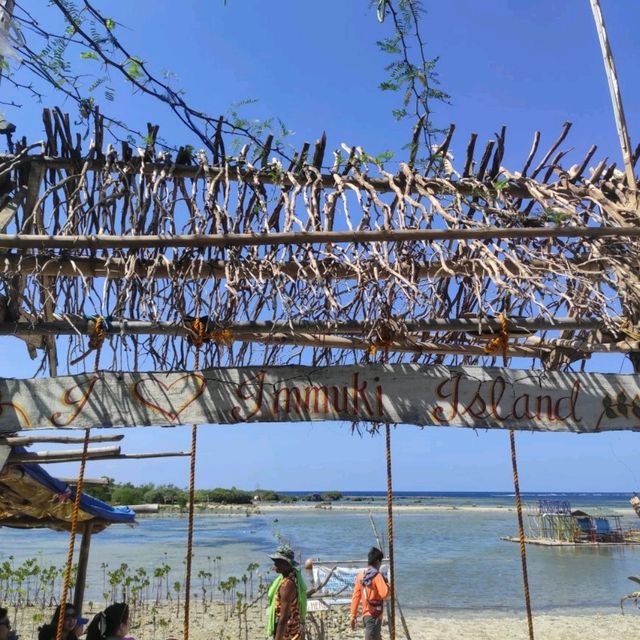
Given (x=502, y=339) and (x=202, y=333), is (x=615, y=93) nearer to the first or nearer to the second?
(x=502, y=339)

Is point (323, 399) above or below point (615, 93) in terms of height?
below

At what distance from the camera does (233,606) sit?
11531mm

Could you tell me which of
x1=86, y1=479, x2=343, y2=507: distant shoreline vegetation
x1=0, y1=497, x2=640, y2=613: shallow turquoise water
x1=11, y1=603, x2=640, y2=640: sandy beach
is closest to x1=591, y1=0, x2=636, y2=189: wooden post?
x1=11, y1=603, x2=640, y2=640: sandy beach

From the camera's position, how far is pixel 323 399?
2764 millimetres

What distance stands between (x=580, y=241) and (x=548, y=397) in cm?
85

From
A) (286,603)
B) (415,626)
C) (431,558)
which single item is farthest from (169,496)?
(286,603)

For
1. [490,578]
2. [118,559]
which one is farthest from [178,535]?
[490,578]

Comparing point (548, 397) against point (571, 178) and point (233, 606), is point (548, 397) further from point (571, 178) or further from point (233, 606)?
point (233, 606)

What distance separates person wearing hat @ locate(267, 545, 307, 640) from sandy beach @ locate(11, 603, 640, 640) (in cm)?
426

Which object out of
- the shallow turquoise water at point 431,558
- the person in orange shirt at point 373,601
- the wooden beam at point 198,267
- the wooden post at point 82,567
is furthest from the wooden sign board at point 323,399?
the shallow turquoise water at point 431,558

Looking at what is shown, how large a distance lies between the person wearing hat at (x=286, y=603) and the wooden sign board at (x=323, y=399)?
2.32 metres

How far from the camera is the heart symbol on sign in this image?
2734 millimetres

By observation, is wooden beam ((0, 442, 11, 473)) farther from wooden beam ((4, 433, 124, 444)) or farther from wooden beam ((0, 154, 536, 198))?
wooden beam ((0, 154, 536, 198))

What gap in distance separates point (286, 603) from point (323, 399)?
2.46 metres
